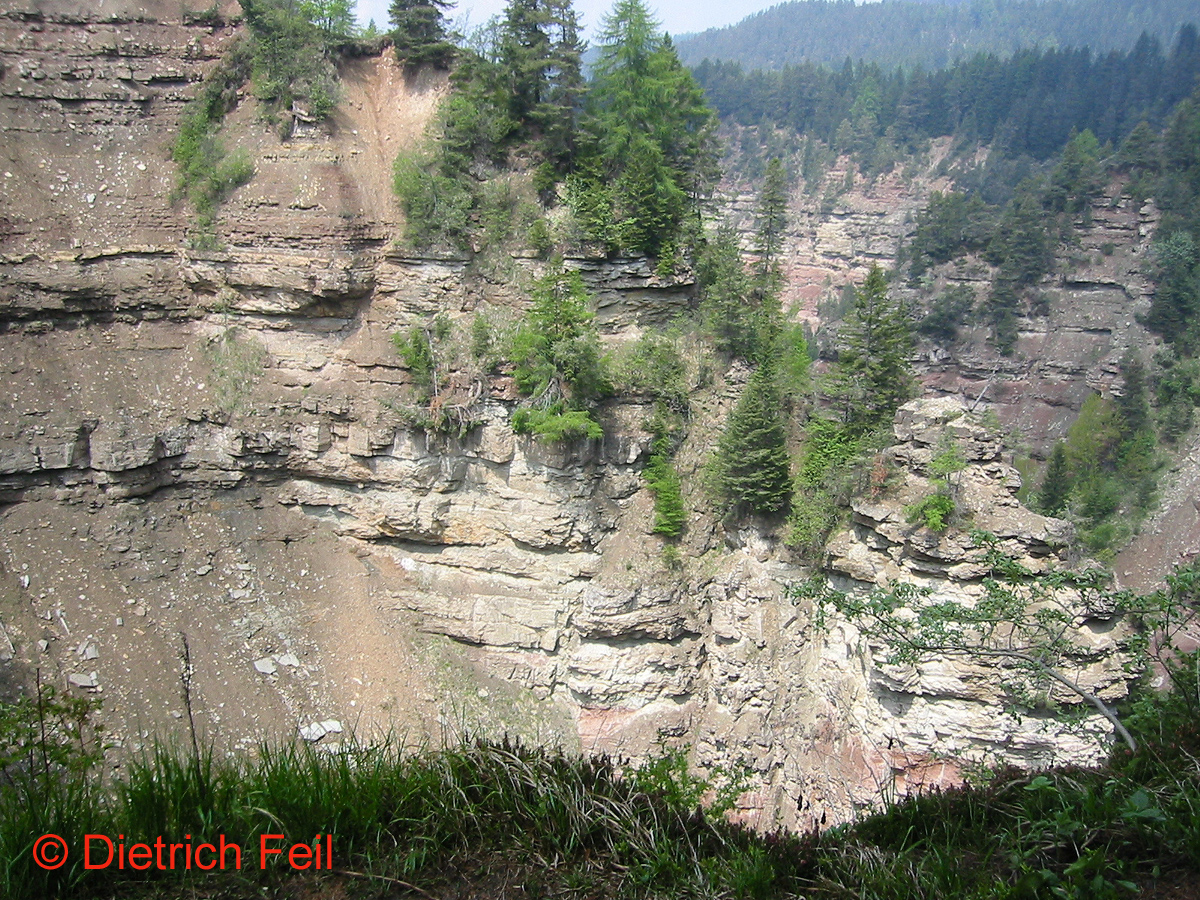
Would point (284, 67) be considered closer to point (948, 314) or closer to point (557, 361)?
point (557, 361)

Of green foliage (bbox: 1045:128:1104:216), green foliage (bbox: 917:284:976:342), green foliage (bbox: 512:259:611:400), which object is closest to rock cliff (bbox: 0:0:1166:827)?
green foliage (bbox: 512:259:611:400)

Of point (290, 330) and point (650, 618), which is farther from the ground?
point (290, 330)

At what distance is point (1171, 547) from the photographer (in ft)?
140

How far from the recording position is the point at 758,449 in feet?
72.7

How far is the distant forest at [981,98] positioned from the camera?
9025 cm

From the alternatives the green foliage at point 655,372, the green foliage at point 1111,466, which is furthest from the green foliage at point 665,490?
the green foliage at point 1111,466

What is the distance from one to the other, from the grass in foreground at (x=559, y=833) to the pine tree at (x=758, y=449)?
15.6 m

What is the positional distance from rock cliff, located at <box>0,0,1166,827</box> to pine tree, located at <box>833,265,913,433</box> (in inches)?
106

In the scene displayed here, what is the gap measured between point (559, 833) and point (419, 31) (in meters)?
27.8

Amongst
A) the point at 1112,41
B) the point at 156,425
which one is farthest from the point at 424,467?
the point at 1112,41

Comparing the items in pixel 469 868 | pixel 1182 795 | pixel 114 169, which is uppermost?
pixel 114 169

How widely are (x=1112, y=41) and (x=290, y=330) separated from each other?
20400 cm

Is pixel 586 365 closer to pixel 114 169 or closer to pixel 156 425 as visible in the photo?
pixel 156 425

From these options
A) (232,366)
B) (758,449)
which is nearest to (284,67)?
(232,366)
